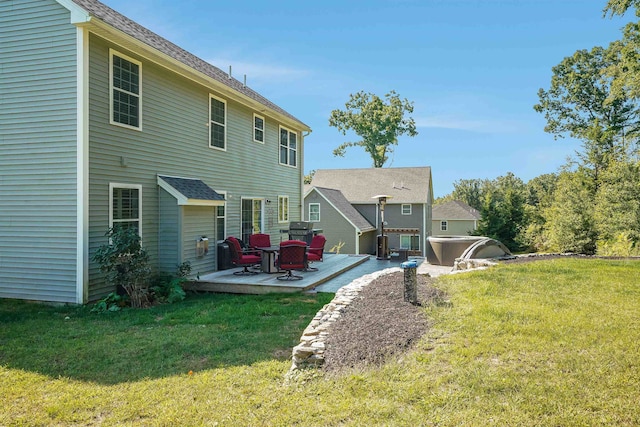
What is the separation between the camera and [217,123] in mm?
11836

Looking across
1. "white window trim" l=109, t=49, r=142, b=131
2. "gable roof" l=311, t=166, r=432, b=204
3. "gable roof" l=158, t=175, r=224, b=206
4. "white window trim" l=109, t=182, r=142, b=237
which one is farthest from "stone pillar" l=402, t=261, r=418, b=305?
"gable roof" l=311, t=166, r=432, b=204

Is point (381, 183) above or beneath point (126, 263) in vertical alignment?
above

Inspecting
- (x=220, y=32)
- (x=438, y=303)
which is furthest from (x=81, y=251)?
(x=220, y=32)

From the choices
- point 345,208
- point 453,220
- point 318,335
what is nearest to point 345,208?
point 345,208

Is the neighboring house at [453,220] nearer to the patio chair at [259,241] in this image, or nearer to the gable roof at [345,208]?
the gable roof at [345,208]

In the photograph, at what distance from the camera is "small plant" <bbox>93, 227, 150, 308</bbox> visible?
7391 mm

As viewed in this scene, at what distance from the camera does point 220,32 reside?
15.3 meters

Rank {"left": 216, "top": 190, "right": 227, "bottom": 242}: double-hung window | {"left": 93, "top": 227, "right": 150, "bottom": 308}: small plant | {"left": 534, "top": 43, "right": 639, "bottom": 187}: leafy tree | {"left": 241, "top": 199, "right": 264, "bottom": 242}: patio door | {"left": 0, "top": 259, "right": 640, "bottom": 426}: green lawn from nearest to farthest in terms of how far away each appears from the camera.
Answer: {"left": 0, "top": 259, "right": 640, "bottom": 426}: green lawn, {"left": 93, "top": 227, "right": 150, "bottom": 308}: small plant, {"left": 216, "top": 190, "right": 227, "bottom": 242}: double-hung window, {"left": 241, "top": 199, "right": 264, "bottom": 242}: patio door, {"left": 534, "top": 43, "right": 639, "bottom": 187}: leafy tree

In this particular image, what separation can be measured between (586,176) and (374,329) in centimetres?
3026

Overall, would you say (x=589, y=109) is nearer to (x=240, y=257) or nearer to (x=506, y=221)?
(x=506, y=221)

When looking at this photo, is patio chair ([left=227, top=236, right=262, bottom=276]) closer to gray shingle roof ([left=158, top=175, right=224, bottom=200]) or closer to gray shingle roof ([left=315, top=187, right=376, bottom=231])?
gray shingle roof ([left=158, top=175, right=224, bottom=200])

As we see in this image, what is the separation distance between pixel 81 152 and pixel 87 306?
2899mm

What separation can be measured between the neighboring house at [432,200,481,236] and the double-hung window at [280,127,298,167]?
2956 centimetres

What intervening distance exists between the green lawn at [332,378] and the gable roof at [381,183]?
74.7 feet
